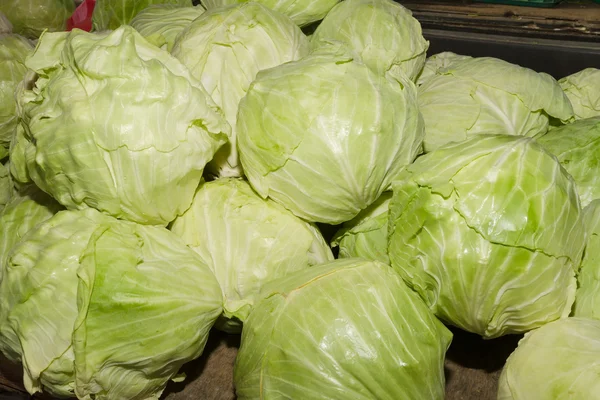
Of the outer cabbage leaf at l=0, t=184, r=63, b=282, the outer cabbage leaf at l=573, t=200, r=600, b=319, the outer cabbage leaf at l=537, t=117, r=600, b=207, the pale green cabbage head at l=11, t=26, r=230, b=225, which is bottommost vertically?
the outer cabbage leaf at l=0, t=184, r=63, b=282

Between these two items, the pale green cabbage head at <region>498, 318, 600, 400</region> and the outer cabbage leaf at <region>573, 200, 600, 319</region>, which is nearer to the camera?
the pale green cabbage head at <region>498, 318, 600, 400</region>

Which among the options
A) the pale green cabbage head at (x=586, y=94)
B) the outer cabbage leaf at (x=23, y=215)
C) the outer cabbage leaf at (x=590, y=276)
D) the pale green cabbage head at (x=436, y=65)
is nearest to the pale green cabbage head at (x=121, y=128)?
the outer cabbage leaf at (x=23, y=215)

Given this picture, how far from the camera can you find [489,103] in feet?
7.93

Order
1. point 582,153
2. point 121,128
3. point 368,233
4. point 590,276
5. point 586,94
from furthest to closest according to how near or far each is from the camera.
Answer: point 586,94 < point 582,153 < point 368,233 < point 590,276 < point 121,128

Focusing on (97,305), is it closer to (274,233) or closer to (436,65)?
(274,233)

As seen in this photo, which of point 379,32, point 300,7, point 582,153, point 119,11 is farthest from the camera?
point 119,11

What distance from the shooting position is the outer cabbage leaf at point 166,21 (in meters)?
2.67

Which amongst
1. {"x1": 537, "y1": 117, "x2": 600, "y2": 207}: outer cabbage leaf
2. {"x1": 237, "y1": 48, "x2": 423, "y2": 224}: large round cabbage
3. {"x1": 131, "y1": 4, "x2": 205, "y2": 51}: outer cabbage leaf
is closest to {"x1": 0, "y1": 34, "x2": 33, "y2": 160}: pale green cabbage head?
{"x1": 131, "y1": 4, "x2": 205, "y2": 51}: outer cabbage leaf

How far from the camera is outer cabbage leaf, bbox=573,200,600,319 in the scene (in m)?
1.98

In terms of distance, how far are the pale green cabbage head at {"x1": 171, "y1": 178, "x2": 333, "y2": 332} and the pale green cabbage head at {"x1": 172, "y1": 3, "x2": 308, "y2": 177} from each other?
0.24 meters

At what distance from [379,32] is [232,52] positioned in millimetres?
672

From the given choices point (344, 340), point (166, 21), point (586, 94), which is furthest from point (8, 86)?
point (586, 94)

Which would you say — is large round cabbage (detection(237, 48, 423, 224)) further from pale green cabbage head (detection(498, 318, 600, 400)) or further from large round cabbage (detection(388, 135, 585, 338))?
pale green cabbage head (detection(498, 318, 600, 400))

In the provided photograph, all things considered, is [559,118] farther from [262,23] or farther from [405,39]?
[262,23]
